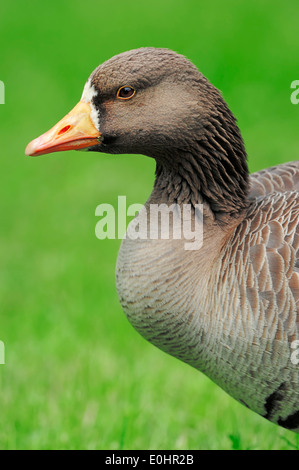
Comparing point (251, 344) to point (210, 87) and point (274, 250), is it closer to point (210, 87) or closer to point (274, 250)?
point (274, 250)

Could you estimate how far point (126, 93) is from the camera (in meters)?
3.43

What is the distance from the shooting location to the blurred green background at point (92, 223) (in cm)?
496

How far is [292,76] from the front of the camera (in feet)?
35.0

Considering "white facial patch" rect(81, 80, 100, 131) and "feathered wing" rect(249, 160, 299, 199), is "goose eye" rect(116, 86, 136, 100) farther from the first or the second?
"feathered wing" rect(249, 160, 299, 199)

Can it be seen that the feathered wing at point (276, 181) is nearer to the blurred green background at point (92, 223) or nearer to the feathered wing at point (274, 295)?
the feathered wing at point (274, 295)

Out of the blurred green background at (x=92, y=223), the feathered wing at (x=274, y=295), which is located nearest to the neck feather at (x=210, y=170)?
the feathered wing at (x=274, y=295)

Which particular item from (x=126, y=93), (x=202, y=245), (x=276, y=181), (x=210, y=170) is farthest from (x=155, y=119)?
(x=276, y=181)

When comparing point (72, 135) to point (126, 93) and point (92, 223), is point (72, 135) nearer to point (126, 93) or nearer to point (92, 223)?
point (126, 93)

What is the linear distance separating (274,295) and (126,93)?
3.87 feet

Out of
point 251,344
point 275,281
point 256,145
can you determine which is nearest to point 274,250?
point 275,281

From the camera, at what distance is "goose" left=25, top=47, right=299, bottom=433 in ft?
10.9

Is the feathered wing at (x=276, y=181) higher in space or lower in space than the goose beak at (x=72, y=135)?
lower

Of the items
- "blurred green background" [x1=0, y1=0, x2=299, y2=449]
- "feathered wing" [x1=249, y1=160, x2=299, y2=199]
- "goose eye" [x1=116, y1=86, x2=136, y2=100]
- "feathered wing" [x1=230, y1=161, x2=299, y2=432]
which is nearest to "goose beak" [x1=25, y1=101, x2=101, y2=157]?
"goose eye" [x1=116, y1=86, x2=136, y2=100]
